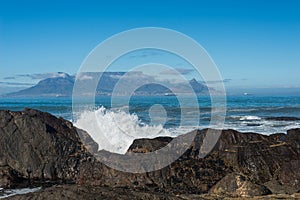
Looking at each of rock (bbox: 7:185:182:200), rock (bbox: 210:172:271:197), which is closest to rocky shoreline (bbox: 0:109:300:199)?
rock (bbox: 210:172:271:197)

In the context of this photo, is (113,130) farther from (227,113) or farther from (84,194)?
(227,113)

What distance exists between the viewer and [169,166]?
14383 millimetres

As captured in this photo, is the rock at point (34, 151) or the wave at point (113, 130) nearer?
the rock at point (34, 151)

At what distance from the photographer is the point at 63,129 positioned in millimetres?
19406

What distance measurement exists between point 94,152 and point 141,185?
388cm

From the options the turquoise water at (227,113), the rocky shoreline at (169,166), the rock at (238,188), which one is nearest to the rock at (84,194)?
the rocky shoreline at (169,166)

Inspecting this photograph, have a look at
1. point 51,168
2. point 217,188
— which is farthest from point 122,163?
point 217,188

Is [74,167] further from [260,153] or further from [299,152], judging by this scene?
[299,152]

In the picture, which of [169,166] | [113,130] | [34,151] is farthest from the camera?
[113,130]

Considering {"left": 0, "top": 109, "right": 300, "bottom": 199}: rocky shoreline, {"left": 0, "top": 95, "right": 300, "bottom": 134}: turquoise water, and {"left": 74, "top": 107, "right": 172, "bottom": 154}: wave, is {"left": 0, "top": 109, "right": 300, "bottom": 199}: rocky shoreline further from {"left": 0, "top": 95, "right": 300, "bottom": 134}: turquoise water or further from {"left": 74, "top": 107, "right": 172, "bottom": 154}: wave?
{"left": 74, "top": 107, "right": 172, "bottom": 154}: wave

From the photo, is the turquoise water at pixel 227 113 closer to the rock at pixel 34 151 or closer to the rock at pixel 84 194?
the rock at pixel 34 151

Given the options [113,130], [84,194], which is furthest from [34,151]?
[113,130]

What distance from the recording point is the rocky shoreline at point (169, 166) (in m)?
12.3

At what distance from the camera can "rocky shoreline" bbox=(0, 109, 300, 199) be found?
12.3 meters
